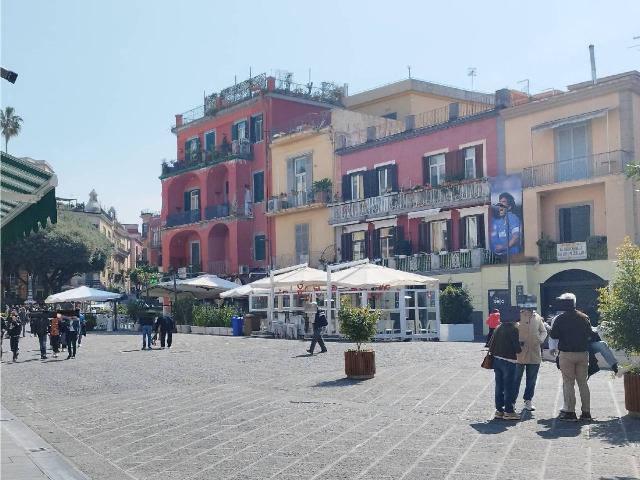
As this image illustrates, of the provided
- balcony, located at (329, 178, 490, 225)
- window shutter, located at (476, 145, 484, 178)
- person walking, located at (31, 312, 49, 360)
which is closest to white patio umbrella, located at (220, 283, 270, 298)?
balcony, located at (329, 178, 490, 225)

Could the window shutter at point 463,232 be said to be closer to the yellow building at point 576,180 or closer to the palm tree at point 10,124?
the yellow building at point 576,180

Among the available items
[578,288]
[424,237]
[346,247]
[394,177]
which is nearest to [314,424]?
[578,288]

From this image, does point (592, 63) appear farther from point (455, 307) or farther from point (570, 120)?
point (455, 307)

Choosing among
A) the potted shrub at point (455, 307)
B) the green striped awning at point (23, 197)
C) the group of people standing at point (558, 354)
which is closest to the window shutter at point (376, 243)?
the potted shrub at point (455, 307)

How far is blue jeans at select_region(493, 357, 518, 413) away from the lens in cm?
1091

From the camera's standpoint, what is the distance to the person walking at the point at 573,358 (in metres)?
10.7

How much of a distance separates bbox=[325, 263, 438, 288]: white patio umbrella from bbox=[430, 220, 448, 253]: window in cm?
787

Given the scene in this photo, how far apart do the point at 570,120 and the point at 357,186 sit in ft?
38.7

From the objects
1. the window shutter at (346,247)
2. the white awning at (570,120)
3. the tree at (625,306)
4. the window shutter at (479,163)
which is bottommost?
the tree at (625,306)

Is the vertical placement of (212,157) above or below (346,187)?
above

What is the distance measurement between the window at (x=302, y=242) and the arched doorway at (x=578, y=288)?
45.3 ft

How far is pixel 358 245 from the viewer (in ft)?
128

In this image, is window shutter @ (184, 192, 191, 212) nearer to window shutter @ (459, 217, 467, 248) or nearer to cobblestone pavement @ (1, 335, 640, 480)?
window shutter @ (459, 217, 467, 248)

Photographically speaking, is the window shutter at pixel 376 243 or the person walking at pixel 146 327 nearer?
the person walking at pixel 146 327
